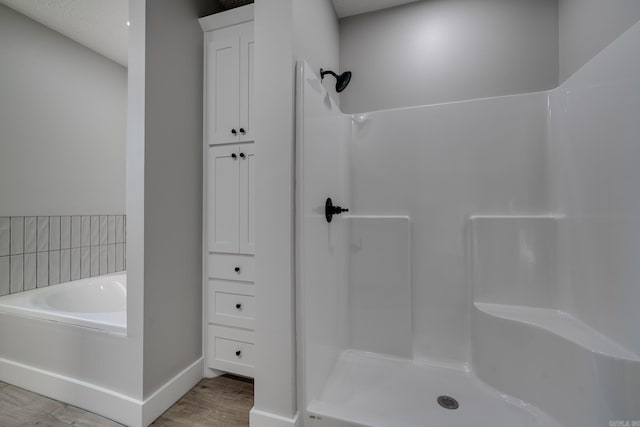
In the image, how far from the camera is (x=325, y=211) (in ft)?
4.50

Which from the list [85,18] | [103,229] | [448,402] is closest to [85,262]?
[103,229]

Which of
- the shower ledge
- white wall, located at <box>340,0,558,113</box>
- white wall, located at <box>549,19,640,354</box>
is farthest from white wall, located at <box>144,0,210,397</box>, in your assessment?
white wall, located at <box>549,19,640,354</box>

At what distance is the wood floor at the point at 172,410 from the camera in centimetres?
132

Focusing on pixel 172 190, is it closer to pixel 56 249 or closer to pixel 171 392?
pixel 171 392

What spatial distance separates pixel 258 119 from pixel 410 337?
1544mm

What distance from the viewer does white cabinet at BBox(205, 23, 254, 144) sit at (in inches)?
64.1

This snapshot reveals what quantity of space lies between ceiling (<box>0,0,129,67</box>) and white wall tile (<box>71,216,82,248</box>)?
153 centimetres

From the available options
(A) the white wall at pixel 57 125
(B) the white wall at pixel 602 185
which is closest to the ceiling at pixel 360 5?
(B) the white wall at pixel 602 185

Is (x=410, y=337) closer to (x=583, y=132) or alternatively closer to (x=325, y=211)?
(x=325, y=211)

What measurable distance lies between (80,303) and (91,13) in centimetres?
221

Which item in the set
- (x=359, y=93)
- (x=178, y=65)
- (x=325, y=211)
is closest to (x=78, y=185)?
(x=178, y=65)

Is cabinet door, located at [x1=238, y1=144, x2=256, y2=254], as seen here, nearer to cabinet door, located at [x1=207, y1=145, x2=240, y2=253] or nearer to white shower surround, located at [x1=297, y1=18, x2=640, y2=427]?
cabinet door, located at [x1=207, y1=145, x2=240, y2=253]

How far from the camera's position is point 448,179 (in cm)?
163

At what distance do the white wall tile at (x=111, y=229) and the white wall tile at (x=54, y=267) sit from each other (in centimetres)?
42
